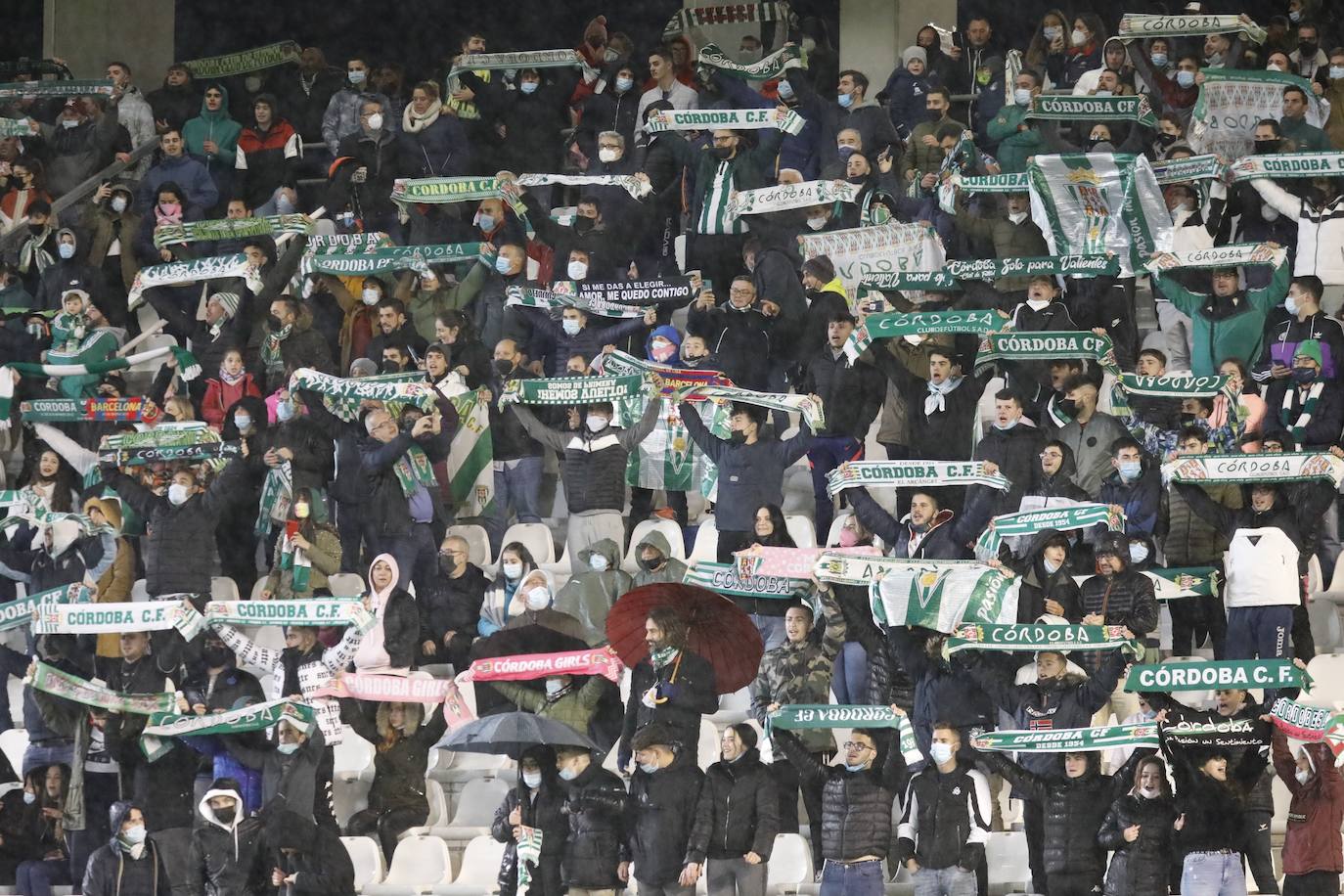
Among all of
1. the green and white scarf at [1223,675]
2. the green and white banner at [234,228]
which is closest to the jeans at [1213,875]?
the green and white scarf at [1223,675]

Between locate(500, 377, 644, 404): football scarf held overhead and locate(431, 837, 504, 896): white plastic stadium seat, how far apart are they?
3.11 m

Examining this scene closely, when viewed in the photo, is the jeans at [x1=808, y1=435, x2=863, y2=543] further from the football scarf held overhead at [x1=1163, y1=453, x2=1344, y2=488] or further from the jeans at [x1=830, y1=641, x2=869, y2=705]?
the football scarf held overhead at [x1=1163, y1=453, x2=1344, y2=488]

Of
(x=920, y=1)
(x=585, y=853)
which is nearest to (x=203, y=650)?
(x=585, y=853)

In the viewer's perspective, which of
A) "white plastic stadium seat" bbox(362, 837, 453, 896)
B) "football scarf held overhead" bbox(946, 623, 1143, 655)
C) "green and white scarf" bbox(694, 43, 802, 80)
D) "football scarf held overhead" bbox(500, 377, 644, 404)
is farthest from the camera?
"green and white scarf" bbox(694, 43, 802, 80)

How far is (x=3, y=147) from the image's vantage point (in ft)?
70.5

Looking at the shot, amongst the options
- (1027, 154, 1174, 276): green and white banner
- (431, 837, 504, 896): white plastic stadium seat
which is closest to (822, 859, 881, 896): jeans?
(431, 837, 504, 896): white plastic stadium seat

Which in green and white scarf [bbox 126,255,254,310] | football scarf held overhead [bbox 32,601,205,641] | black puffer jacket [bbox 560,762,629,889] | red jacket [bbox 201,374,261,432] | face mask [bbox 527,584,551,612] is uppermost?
green and white scarf [bbox 126,255,254,310]

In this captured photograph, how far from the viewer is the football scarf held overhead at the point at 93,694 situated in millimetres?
14891

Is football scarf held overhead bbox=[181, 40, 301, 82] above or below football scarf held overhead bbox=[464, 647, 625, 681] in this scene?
above

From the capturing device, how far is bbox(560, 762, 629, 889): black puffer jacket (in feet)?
44.7

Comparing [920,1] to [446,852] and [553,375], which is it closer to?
[553,375]

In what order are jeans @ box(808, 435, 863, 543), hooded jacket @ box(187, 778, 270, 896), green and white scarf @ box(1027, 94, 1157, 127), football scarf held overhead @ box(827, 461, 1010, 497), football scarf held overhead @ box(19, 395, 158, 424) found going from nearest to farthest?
hooded jacket @ box(187, 778, 270, 896) → football scarf held overhead @ box(827, 461, 1010, 497) → jeans @ box(808, 435, 863, 543) → football scarf held overhead @ box(19, 395, 158, 424) → green and white scarf @ box(1027, 94, 1157, 127)

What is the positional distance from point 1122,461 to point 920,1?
8.14m

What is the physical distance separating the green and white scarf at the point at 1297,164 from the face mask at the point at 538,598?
19.3ft
